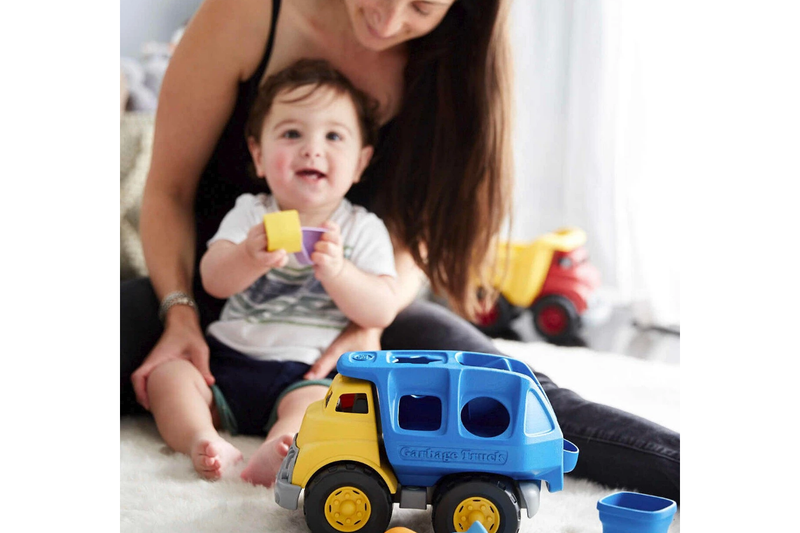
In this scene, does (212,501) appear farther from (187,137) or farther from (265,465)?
(187,137)

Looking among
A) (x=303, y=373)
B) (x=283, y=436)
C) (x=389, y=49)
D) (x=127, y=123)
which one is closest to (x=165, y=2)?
(x=127, y=123)

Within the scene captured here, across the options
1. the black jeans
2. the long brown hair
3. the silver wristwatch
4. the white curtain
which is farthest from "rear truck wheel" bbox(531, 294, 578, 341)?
the silver wristwatch

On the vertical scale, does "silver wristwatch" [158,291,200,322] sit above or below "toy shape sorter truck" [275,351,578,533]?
above

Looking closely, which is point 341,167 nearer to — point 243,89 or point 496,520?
point 243,89

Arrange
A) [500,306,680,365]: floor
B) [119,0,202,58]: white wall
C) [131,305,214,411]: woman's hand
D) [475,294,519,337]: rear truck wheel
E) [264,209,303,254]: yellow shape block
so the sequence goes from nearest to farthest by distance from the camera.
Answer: [264,209,303,254]: yellow shape block, [131,305,214,411]: woman's hand, [119,0,202,58]: white wall, [500,306,680,365]: floor, [475,294,519,337]: rear truck wheel

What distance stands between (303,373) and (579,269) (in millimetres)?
890

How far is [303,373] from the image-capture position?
118cm

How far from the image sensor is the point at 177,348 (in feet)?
4.00

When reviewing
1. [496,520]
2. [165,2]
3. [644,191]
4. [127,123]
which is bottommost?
[496,520]

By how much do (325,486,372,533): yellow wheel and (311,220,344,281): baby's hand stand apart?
1.26 ft

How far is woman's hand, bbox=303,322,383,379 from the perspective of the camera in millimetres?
1181

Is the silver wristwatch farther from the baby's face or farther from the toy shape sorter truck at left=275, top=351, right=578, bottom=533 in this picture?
the toy shape sorter truck at left=275, top=351, right=578, bottom=533

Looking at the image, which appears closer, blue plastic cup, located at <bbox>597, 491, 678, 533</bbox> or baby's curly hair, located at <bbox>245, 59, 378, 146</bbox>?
blue plastic cup, located at <bbox>597, 491, 678, 533</bbox>

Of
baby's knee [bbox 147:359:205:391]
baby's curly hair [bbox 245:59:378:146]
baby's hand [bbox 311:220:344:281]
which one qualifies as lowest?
baby's knee [bbox 147:359:205:391]
